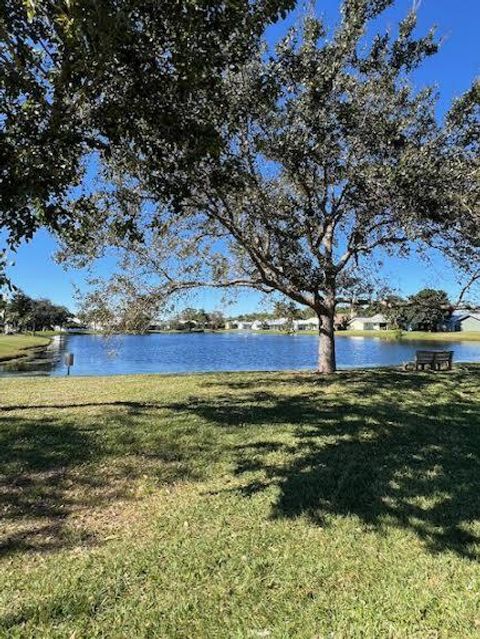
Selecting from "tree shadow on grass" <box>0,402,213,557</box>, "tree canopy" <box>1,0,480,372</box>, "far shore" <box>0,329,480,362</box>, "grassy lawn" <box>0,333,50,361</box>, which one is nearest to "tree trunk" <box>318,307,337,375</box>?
"tree canopy" <box>1,0,480,372</box>

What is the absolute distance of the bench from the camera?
1798 cm

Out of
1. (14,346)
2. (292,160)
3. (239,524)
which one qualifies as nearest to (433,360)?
(292,160)

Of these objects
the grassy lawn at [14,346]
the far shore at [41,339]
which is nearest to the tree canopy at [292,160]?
the far shore at [41,339]

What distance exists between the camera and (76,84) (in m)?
6.30

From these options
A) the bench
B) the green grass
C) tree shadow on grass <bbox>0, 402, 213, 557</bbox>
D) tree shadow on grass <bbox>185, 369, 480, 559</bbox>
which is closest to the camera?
the green grass

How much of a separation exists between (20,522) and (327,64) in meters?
10.7

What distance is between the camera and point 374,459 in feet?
21.0

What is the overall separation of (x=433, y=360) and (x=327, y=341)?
15.3 feet

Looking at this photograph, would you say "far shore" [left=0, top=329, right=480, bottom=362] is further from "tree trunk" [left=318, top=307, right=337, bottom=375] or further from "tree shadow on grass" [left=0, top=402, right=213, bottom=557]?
"tree shadow on grass" [left=0, top=402, right=213, bottom=557]

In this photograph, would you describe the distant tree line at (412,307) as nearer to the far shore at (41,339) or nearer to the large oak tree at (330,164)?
the large oak tree at (330,164)

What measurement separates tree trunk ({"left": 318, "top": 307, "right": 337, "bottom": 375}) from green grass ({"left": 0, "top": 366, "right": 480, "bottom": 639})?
21.6 feet

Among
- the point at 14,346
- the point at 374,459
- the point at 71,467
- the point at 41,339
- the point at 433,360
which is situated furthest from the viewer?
the point at 41,339

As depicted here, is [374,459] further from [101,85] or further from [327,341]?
[327,341]

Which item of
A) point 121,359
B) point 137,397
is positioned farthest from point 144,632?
point 121,359
